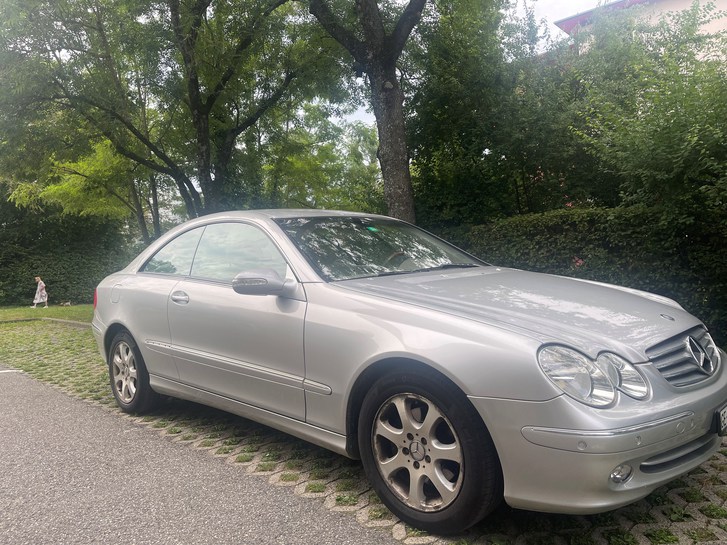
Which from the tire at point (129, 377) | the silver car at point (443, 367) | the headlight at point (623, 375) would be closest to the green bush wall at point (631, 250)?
the silver car at point (443, 367)

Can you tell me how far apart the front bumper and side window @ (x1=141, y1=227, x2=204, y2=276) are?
271cm

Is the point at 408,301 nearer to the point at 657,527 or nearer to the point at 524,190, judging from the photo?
the point at 657,527

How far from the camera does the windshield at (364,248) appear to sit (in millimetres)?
3672

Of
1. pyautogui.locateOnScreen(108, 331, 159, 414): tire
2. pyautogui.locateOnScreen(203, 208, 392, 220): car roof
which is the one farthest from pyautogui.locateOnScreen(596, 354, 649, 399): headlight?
pyautogui.locateOnScreen(108, 331, 159, 414): tire

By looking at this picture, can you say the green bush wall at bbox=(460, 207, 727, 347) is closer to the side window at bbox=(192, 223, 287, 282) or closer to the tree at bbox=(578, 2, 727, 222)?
the tree at bbox=(578, 2, 727, 222)

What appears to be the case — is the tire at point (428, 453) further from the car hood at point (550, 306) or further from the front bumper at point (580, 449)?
the car hood at point (550, 306)

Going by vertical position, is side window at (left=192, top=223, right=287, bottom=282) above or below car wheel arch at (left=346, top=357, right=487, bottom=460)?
above

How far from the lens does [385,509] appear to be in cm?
306

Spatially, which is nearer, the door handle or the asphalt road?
the asphalt road

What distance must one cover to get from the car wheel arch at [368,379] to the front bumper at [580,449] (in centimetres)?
28

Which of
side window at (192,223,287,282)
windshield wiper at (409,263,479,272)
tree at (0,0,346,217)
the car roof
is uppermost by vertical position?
tree at (0,0,346,217)

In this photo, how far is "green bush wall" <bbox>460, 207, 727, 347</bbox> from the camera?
653 centimetres

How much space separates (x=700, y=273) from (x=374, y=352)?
5237 mm

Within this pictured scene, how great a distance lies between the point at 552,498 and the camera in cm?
242
